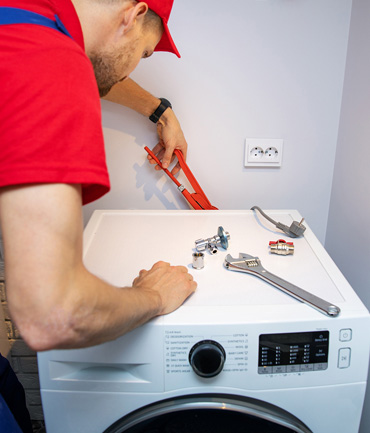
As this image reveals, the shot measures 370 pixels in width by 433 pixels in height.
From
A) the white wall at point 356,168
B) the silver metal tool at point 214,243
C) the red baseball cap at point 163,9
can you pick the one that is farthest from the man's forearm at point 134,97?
the white wall at point 356,168

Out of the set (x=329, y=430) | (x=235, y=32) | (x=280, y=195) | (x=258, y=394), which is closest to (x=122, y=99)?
(x=235, y=32)

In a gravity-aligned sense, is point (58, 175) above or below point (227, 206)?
above

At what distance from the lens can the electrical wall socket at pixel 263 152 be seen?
3.65 ft

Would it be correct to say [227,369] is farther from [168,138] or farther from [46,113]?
[168,138]

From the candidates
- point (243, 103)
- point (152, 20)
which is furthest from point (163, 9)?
point (243, 103)

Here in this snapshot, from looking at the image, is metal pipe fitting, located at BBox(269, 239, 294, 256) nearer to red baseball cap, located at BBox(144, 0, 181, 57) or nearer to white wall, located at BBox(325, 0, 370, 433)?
white wall, located at BBox(325, 0, 370, 433)

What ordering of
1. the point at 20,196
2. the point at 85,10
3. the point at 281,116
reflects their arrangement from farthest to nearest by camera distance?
the point at 281,116, the point at 85,10, the point at 20,196

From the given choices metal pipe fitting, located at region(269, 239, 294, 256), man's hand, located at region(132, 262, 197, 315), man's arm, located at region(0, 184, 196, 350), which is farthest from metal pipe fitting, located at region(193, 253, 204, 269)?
man's arm, located at region(0, 184, 196, 350)

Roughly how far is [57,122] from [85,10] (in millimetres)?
296

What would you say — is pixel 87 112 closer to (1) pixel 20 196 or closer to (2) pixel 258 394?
(1) pixel 20 196

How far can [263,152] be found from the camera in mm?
1128

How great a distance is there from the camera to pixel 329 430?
0.64 metres

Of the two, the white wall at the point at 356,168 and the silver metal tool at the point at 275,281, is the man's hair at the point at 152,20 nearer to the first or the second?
the silver metal tool at the point at 275,281

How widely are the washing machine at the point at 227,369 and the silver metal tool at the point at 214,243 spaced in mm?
112
